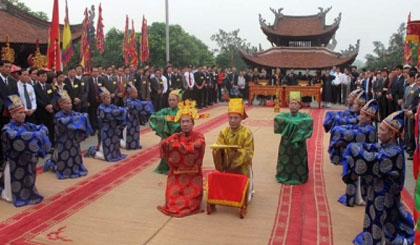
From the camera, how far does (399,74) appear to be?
9.86m

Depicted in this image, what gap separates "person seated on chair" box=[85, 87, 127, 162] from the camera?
7227 millimetres

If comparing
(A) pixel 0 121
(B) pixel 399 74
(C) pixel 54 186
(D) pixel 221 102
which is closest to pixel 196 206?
(C) pixel 54 186

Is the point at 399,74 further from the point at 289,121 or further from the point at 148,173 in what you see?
the point at 148,173

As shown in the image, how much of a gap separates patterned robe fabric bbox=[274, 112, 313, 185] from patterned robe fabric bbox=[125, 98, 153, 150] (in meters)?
3.12

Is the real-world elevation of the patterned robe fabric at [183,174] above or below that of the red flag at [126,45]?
below

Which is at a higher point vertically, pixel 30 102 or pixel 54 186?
pixel 30 102

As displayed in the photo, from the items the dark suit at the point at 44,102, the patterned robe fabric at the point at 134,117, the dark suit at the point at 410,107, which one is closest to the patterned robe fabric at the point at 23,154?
the dark suit at the point at 44,102

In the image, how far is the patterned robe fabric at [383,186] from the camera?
3428 millimetres

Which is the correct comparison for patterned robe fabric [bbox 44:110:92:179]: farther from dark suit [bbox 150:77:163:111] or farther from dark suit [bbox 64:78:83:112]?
dark suit [bbox 150:77:163:111]

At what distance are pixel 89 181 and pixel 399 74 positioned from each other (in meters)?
7.58

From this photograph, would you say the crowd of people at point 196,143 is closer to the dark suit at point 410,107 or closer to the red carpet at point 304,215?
the dark suit at point 410,107

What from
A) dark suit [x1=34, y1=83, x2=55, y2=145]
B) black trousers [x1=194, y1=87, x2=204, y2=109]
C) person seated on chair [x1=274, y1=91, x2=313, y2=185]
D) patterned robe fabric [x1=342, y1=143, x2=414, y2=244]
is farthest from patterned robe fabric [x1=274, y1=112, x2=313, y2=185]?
black trousers [x1=194, y1=87, x2=204, y2=109]

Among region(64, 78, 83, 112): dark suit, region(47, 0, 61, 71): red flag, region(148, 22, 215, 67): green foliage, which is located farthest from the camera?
region(148, 22, 215, 67): green foliage

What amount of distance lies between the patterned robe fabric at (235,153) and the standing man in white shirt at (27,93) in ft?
12.7
